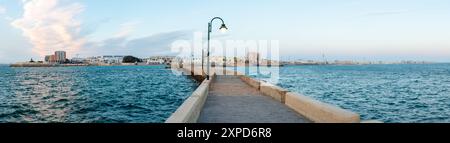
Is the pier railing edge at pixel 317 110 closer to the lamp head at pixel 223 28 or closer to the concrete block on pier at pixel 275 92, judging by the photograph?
the concrete block on pier at pixel 275 92

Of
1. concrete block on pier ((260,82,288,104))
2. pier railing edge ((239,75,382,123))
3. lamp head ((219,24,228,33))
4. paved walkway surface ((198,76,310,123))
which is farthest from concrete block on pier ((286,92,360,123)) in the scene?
lamp head ((219,24,228,33))

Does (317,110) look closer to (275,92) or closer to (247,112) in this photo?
(247,112)

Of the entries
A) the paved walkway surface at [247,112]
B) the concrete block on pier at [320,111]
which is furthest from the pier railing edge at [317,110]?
the paved walkway surface at [247,112]

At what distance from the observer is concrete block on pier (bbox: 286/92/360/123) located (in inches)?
363

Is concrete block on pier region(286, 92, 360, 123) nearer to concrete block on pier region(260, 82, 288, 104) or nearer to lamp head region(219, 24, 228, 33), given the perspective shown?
concrete block on pier region(260, 82, 288, 104)

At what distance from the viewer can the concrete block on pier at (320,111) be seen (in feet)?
30.2

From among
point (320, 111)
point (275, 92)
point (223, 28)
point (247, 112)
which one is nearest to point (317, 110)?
point (320, 111)
